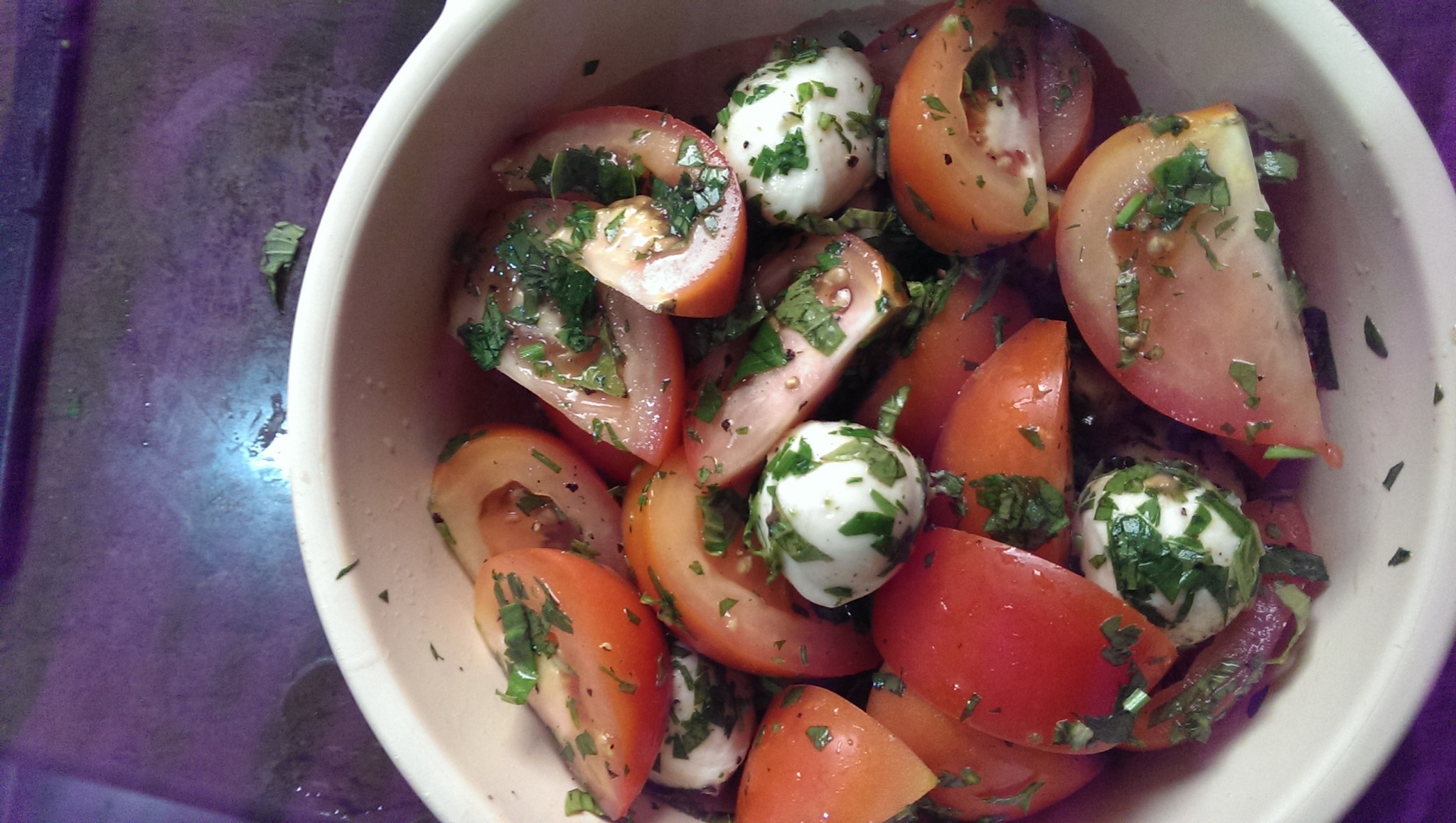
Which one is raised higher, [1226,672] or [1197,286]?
[1197,286]

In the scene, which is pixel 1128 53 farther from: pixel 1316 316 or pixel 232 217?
pixel 232 217

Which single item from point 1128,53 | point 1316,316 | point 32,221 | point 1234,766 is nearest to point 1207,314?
point 1316,316

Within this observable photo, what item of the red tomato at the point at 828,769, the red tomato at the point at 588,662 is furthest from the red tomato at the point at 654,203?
the red tomato at the point at 828,769

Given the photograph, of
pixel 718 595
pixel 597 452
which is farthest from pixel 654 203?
pixel 718 595

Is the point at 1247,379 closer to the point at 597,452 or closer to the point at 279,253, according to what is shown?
the point at 597,452

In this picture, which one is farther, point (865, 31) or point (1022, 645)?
point (865, 31)

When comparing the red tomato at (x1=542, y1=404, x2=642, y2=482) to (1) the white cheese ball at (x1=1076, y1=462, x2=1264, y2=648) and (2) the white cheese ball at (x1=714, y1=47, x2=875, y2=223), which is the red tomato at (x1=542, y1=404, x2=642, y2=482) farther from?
(1) the white cheese ball at (x1=1076, y1=462, x2=1264, y2=648)

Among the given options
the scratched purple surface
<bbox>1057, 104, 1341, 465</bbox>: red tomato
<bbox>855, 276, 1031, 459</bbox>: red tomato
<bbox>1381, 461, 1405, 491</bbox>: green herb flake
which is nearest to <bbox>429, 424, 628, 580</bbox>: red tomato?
<bbox>855, 276, 1031, 459</bbox>: red tomato
